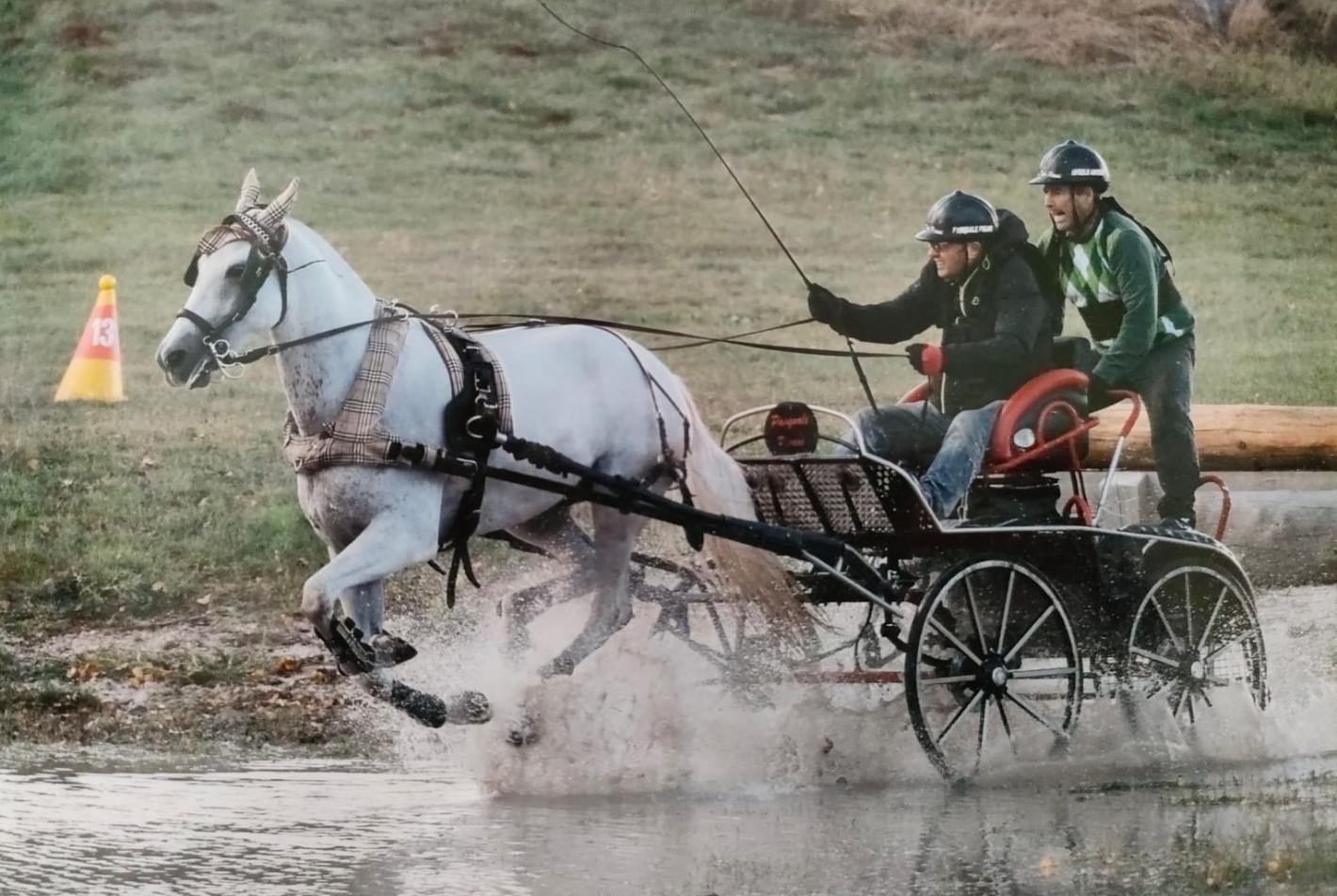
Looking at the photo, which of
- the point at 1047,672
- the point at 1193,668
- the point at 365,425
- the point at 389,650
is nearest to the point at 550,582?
the point at 389,650

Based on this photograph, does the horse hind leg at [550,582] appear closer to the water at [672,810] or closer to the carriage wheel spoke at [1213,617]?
the water at [672,810]

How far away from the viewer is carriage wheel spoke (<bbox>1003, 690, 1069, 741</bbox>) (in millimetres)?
6988

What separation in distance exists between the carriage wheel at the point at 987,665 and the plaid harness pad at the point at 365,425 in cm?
161

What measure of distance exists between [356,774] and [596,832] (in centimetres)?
154

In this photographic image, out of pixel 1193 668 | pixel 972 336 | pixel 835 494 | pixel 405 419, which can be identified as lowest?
pixel 1193 668

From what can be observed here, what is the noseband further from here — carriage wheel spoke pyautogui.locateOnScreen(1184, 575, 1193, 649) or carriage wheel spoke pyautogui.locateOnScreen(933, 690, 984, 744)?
carriage wheel spoke pyautogui.locateOnScreen(1184, 575, 1193, 649)

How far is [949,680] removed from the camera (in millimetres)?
6883

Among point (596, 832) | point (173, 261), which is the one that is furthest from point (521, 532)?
point (173, 261)

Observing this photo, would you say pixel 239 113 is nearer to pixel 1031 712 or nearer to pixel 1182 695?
pixel 1031 712

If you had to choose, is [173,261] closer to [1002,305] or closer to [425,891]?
[1002,305]

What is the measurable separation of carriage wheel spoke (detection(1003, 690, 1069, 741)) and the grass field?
246cm

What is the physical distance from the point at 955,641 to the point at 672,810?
3.24 ft

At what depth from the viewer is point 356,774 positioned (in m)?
7.53

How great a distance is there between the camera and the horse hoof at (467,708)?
21.4 feet
